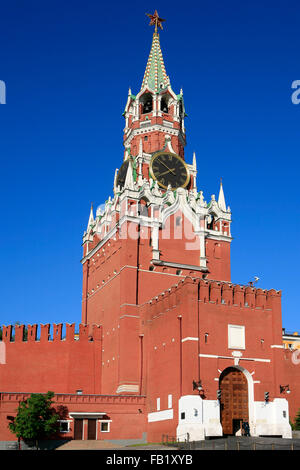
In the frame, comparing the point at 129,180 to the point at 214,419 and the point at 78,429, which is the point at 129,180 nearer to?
the point at 78,429

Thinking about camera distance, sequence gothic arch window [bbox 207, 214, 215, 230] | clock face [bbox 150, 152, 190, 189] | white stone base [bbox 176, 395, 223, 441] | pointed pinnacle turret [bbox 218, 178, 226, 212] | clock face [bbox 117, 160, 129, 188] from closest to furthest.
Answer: white stone base [bbox 176, 395, 223, 441] → gothic arch window [bbox 207, 214, 215, 230] → clock face [bbox 150, 152, 190, 189] → pointed pinnacle turret [bbox 218, 178, 226, 212] → clock face [bbox 117, 160, 129, 188]

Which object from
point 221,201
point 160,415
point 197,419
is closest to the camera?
point 197,419

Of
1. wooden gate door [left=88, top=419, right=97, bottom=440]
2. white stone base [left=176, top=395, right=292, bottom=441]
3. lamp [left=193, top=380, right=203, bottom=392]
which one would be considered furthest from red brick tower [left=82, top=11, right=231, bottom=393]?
lamp [left=193, top=380, right=203, bottom=392]

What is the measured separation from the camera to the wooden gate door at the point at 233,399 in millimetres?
46156

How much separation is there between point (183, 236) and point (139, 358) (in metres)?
12.8

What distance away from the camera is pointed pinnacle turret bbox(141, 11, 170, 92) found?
6969 cm

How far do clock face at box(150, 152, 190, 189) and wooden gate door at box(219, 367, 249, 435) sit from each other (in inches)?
877

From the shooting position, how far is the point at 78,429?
48375 millimetres

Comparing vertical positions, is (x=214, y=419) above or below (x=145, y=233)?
below

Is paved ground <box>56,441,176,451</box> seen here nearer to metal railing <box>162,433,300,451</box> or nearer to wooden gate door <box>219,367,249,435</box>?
metal railing <box>162,433,300,451</box>

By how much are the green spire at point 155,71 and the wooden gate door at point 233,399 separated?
3402cm

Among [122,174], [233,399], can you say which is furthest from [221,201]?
[233,399]

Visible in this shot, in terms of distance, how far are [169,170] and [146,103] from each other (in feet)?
32.8
